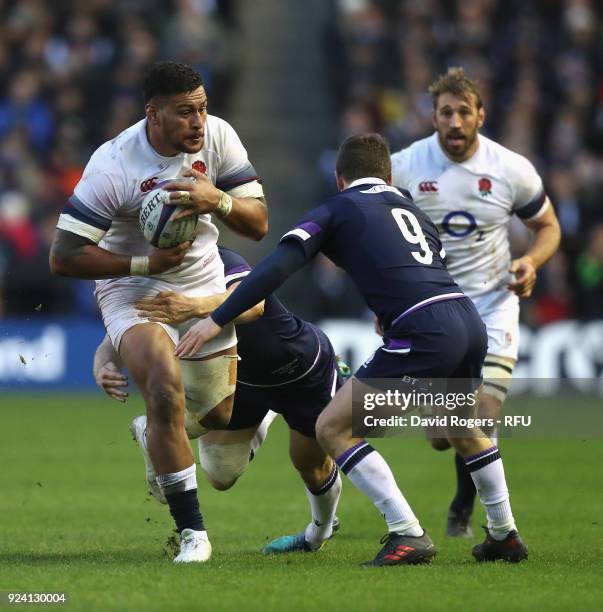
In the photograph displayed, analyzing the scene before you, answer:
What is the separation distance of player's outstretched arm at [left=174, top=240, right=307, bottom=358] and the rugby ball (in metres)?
0.56

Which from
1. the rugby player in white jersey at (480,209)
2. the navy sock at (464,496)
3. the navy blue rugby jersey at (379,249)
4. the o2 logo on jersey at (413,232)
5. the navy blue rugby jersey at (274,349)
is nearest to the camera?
the navy blue rugby jersey at (379,249)

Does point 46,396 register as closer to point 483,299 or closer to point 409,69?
point 409,69

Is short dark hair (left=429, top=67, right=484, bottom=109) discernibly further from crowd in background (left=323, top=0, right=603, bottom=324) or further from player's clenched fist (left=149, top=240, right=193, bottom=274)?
crowd in background (left=323, top=0, right=603, bottom=324)

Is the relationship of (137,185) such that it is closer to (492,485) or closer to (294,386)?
(294,386)

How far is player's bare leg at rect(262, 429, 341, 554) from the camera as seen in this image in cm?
782

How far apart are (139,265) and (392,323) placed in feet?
4.48

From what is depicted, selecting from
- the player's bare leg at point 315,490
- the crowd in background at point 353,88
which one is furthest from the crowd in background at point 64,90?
the player's bare leg at point 315,490

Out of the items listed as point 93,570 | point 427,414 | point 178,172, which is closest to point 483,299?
point 427,414

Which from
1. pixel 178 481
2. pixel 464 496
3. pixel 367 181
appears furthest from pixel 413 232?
pixel 464 496

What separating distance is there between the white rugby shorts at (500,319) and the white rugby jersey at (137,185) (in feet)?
6.94

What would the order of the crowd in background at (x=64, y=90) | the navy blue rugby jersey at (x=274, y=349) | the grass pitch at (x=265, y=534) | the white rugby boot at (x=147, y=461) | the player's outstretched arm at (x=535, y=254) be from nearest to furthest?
the grass pitch at (x=265, y=534) < the white rugby boot at (x=147, y=461) < the navy blue rugby jersey at (x=274, y=349) < the player's outstretched arm at (x=535, y=254) < the crowd in background at (x=64, y=90)

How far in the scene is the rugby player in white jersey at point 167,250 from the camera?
6.98 metres

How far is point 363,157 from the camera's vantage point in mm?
7113

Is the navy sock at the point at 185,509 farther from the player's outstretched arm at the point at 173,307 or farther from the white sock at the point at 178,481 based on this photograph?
the player's outstretched arm at the point at 173,307
